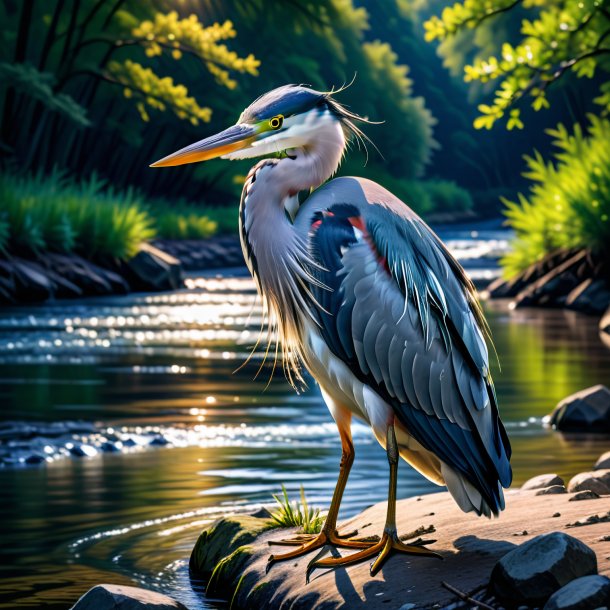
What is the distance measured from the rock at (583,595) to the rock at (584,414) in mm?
5560

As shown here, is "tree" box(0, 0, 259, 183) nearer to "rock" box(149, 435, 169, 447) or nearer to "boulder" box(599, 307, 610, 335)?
A: "boulder" box(599, 307, 610, 335)

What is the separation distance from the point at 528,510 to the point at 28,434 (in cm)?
475

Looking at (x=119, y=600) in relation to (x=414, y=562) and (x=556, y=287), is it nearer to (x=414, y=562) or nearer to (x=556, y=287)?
(x=414, y=562)

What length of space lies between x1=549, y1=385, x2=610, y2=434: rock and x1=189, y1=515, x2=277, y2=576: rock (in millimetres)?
3999

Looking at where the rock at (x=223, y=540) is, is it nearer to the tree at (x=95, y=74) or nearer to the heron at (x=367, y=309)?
the heron at (x=367, y=309)

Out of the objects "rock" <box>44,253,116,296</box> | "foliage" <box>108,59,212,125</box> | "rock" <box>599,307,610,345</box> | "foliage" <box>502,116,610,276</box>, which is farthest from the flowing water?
"foliage" <box>108,59,212,125</box>

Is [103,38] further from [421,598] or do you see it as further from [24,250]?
[421,598]

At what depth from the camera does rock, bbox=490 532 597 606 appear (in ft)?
14.7

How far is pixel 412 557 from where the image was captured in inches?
207

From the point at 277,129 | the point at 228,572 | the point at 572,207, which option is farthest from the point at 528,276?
the point at 277,129

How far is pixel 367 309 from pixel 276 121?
2.62ft

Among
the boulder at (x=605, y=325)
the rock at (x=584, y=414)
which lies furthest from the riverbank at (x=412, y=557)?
the boulder at (x=605, y=325)

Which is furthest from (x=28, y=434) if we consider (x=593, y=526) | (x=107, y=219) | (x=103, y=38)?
(x=103, y=38)

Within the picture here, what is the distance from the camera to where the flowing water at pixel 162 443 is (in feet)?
21.7
